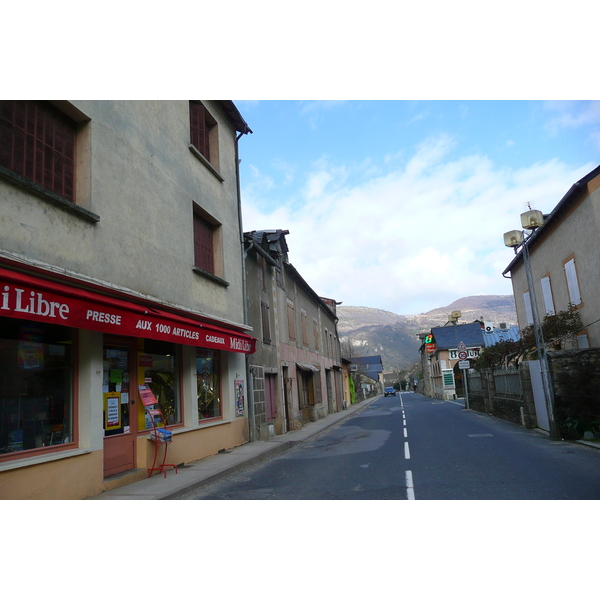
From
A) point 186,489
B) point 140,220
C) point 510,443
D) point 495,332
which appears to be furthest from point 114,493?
point 495,332

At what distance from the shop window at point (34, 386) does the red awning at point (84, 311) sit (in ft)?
2.28

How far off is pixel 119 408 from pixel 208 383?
3.79 metres

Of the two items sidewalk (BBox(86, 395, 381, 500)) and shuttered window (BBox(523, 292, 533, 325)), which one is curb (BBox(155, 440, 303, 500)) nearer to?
sidewalk (BBox(86, 395, 381, 500))

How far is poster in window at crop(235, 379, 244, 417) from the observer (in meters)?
13.3

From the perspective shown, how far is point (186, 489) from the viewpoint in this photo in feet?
24.9

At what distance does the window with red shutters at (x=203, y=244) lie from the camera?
1218cm

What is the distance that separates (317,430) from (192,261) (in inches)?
381

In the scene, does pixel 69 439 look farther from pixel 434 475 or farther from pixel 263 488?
pixel 434 475

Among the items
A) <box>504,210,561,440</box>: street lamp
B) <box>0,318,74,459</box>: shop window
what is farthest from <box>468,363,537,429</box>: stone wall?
<box>0,318,74,459</box>: shop window

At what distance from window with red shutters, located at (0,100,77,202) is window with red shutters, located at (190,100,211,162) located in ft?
16.0

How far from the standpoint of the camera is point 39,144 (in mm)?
7152

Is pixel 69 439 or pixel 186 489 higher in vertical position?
pixel 69 439

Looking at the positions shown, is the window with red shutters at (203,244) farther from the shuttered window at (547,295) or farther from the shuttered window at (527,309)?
the shuttered window at (527,309)

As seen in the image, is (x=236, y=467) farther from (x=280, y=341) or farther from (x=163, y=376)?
(x=280, y=341)
